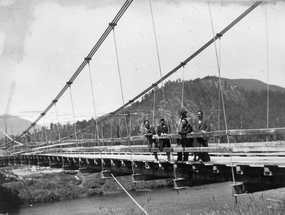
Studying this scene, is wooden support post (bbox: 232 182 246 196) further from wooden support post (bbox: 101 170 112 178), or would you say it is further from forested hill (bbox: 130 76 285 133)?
forested hill (bbox: 130 76 285 133)

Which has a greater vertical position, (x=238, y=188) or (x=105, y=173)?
(x=105, y=173)

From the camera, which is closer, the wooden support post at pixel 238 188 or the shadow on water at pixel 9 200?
the wooden support post at pixel 238 188

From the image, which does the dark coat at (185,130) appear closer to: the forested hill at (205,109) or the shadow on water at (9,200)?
the shadow on water at (9,200)

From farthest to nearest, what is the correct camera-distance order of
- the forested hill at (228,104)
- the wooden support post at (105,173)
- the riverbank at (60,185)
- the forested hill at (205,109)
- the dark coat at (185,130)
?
the forested hill at (228,104), the forested hill at (205,109), the riverbank at (60,185), the wooden support post at (105,173), the dark coat at (185,130)

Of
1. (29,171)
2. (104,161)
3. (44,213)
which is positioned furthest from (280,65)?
(29,171)

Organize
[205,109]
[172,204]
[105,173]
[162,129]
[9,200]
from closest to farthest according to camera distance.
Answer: [162,129]
[105,173]
[172,204]
[9,200]
[205,109]

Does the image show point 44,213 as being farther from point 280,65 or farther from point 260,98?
point 260,98

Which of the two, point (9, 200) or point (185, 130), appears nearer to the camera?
point (185, 130)

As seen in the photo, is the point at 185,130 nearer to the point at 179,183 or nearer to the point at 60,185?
the point at 179,183

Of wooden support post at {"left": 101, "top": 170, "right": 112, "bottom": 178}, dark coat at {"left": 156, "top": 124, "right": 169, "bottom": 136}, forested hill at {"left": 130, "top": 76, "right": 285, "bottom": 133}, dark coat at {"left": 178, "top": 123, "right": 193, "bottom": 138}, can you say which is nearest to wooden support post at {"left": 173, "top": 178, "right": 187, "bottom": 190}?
dark coat at {"left": 178, "top": 123, "right": 193, "bottom": 138}

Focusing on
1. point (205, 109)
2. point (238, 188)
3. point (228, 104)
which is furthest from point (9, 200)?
point (228, 104)

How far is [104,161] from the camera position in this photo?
17.4 m

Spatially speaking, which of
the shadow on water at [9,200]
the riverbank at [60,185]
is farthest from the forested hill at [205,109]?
the shadow on water at [9,200]

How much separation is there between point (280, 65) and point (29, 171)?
2478 inches
